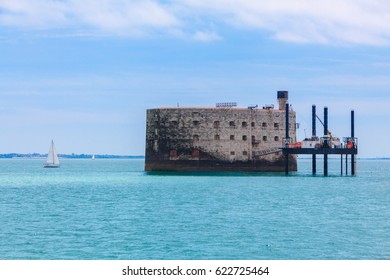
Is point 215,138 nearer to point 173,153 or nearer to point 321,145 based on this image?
point 173,153

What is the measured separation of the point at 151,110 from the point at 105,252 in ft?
136

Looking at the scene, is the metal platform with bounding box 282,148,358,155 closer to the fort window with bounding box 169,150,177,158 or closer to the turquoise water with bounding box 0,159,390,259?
the fort window with bounding box 169,150,177,158

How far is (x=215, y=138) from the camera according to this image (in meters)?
60.9

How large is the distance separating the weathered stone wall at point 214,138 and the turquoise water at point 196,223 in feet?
45.7

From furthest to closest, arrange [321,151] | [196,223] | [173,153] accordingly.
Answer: [173,153], [321,151], [196,223]

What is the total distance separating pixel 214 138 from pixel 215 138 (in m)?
0.07

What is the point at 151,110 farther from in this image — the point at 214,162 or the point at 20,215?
the point at 20,215

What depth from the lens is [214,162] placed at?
61.3m

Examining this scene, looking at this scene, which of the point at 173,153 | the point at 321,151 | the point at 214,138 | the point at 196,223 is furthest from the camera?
the point at 173,153

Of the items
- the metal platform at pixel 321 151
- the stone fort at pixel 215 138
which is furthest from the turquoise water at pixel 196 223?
the stone fort at pixel 215 138

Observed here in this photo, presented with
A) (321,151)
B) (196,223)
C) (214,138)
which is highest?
(214,138)

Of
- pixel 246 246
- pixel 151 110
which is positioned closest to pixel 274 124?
pixel 151 110

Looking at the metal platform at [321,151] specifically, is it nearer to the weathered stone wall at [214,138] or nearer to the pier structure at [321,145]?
the pier structure at [321,145]

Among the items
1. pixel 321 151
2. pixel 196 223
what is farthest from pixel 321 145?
pixel 196 223
